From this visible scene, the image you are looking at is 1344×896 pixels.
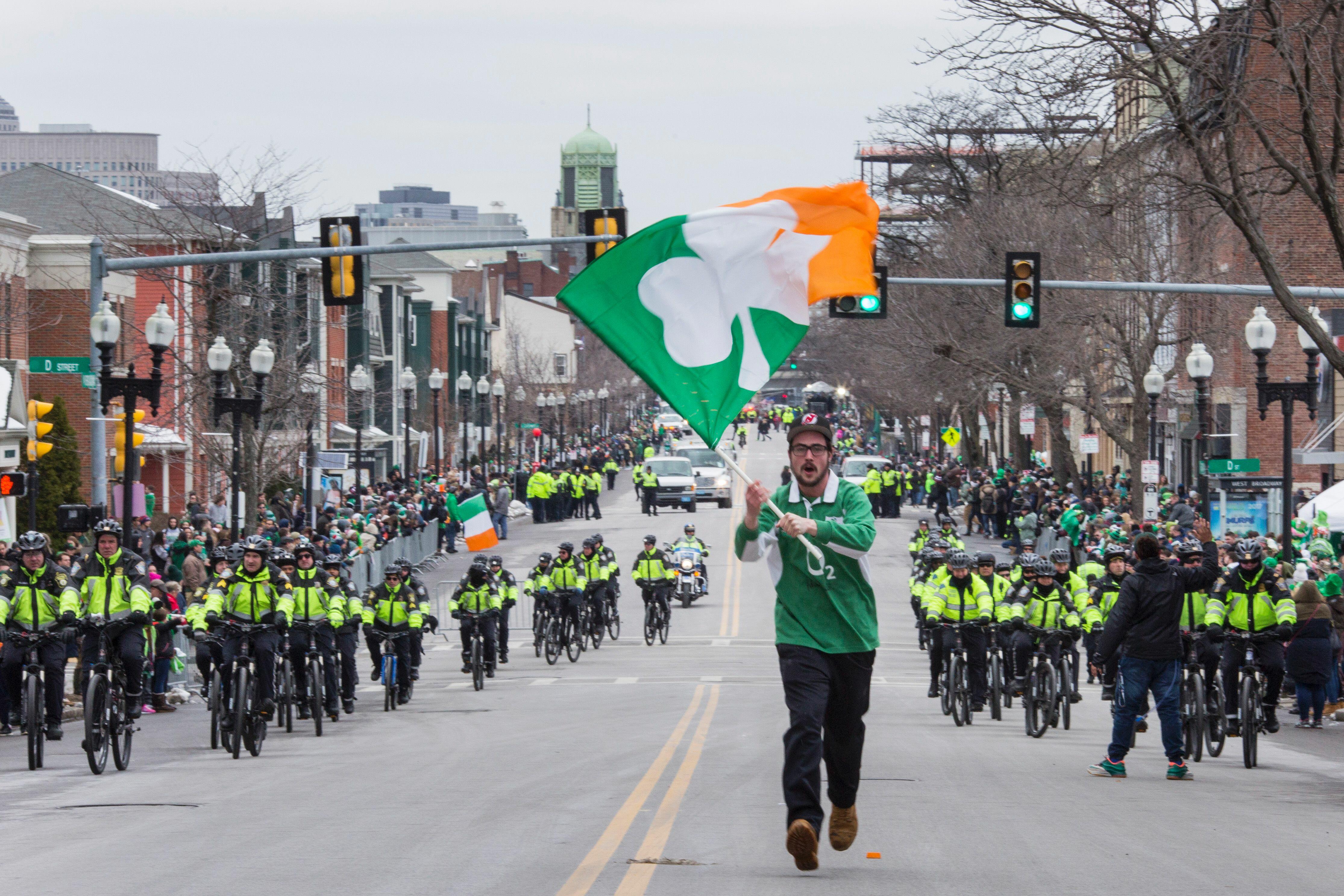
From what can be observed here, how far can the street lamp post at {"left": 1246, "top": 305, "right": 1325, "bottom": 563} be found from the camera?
24.5 meters

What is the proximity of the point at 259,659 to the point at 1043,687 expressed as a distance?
7398mm

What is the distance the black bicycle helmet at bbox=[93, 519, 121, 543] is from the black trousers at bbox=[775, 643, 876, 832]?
327 inches

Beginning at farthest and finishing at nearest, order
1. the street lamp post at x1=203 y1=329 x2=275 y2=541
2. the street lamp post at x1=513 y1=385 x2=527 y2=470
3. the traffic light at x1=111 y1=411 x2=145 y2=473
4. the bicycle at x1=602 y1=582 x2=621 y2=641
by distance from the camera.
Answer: the street lamp post at x1=513 y1=385 x2=527 y2=470
the traffic light at x1=111 y1=411 x2=145 y2=473
the bicycle at x1=602 y1=582 x2=621 y2=641
the street lamp post at x1=203 y1=329 x2=275 y2=541

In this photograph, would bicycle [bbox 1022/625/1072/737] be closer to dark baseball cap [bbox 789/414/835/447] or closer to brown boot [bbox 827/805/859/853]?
brown boot [bbox 827/805/859/853]

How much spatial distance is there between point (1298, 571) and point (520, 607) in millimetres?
19429

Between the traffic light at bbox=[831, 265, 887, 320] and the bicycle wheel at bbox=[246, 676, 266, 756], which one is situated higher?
the traffic light at bbox=[831, 265, 887, 320]

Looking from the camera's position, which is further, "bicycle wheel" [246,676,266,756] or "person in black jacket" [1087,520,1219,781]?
"bicycle wheel" [246,676,266,756]

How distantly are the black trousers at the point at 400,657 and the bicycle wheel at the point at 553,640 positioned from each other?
5.92 metres

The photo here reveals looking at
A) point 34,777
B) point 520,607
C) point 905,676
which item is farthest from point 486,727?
point 520,607

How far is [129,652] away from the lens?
49.6ft

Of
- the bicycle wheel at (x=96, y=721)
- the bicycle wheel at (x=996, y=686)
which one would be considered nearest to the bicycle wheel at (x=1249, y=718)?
the bicycle wheel at (x=996, y=686)

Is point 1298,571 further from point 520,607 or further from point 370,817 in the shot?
point 520,607

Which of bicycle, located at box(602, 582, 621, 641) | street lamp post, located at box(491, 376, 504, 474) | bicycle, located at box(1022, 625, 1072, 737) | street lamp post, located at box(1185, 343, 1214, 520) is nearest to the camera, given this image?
bicycle, located at box(1022, 625, 1072, 737)

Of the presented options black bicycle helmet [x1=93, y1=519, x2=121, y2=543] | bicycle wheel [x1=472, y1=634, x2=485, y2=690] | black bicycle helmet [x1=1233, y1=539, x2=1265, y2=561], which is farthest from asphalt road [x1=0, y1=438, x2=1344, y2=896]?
black bicycle helmet [x1=93, y1=519, x2=121, y2=543]
